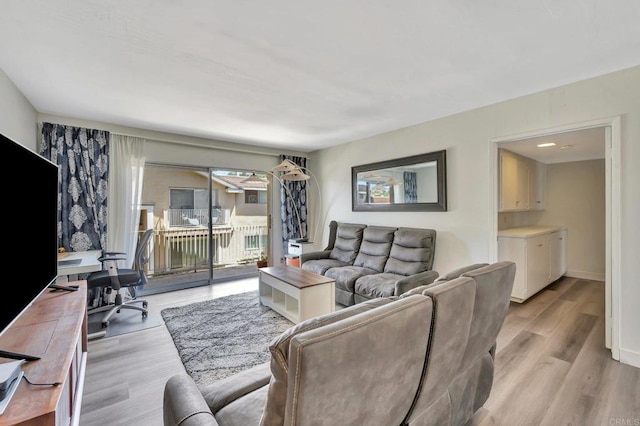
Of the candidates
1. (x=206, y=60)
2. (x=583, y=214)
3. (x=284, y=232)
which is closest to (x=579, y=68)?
(x=206, y=60)

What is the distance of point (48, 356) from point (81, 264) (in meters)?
1.85

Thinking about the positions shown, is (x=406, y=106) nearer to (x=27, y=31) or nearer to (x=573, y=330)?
(x=573, y=330)

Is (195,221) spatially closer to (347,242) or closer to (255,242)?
(255,242)

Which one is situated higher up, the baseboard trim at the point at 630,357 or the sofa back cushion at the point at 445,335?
the sofa back cushion at the point at 445,335

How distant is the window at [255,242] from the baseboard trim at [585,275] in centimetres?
548

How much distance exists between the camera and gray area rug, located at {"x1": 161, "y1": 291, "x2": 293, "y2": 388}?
7.30ft

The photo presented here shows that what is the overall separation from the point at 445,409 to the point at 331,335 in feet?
3.19

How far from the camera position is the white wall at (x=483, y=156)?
2.24 meters

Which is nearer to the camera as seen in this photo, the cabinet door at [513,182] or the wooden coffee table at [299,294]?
the wooden coffee table at [299,294]

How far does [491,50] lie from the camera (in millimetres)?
2008

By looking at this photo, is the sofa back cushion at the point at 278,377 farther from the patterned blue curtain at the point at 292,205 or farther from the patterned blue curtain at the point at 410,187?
the patterned blue curtain at the point at 292,205

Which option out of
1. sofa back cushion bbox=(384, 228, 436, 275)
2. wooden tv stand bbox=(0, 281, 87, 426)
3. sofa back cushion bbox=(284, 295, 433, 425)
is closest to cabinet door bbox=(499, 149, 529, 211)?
sofa back cushion bbox=(384, 228, 436, 275)

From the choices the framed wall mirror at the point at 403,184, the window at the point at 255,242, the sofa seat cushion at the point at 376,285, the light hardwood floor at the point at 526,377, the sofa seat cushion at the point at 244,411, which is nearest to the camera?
the sofa seat cushion at the point at 244,411

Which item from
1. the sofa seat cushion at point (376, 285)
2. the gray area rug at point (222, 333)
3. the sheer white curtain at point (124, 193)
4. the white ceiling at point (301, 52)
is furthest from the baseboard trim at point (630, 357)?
the sheer white curtain at point (124, 193)
